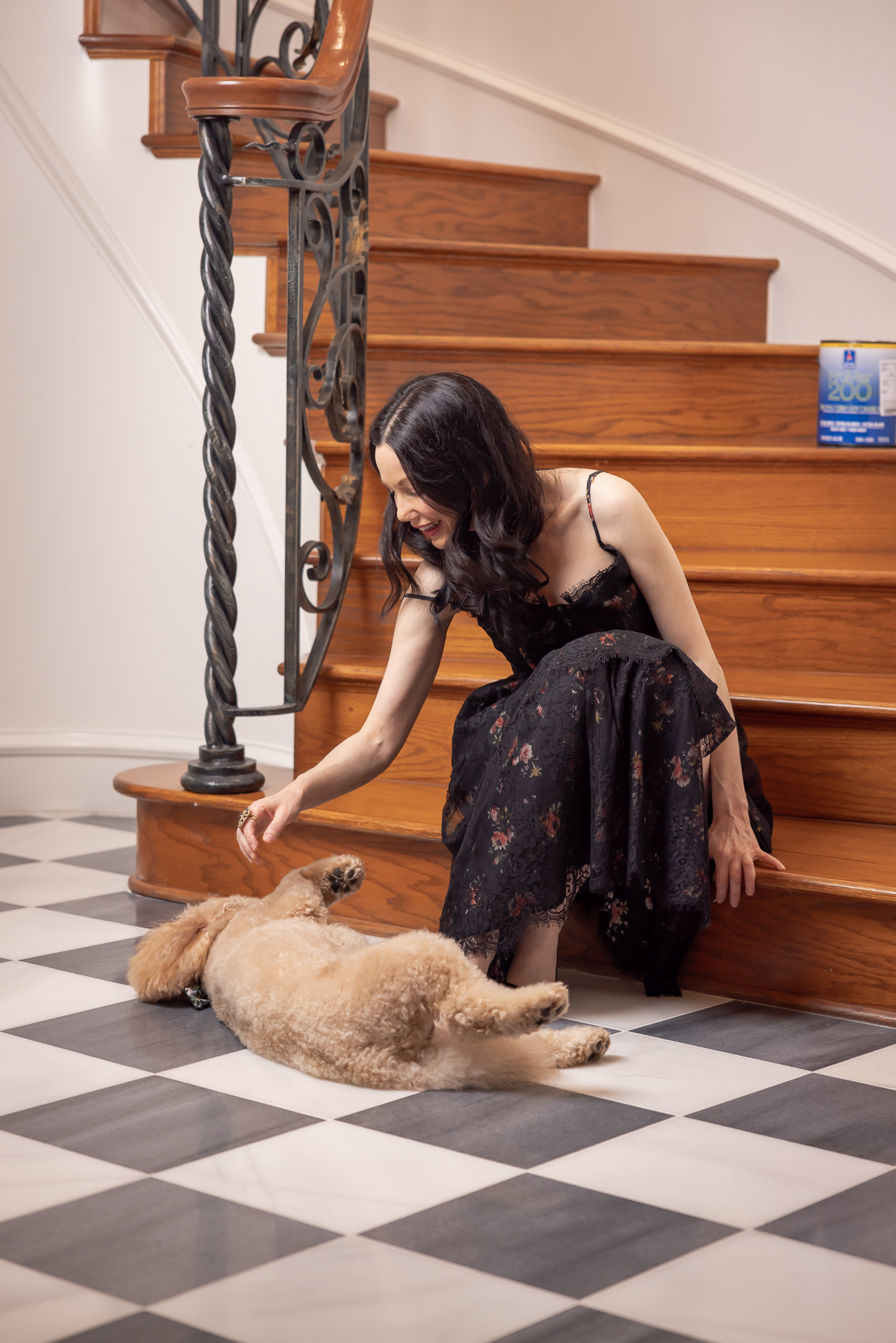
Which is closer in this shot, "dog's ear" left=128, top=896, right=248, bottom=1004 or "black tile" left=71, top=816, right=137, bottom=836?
"dog's ear" left=128, top=896, right=248, bottom=1004

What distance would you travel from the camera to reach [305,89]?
215 cm

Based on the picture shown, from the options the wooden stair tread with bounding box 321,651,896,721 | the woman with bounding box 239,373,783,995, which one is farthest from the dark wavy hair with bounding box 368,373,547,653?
the wooden stair tread with bounding box 321,651,896,721

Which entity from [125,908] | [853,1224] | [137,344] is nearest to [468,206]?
[137,344]

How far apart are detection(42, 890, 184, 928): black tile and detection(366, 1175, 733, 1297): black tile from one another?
1095 millimetres

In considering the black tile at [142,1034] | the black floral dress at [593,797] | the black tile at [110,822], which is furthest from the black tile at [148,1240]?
the black tile at [110,822]

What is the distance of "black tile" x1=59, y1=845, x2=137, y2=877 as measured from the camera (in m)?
2.62

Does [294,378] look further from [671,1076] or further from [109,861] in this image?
[671,1076]

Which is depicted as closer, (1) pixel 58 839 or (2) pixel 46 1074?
(2) pixel 46 1074

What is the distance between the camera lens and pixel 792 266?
343 cm

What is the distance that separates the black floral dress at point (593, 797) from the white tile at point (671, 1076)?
173 millimetres

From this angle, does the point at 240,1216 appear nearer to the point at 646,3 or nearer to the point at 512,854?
the point at 512,854

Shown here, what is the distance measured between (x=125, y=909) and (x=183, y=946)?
0.61 m

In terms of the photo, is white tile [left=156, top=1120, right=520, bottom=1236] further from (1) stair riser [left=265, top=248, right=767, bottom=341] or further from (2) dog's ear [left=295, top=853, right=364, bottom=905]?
(1) stair riser [left=265, top=248, right=767, bottom=341]

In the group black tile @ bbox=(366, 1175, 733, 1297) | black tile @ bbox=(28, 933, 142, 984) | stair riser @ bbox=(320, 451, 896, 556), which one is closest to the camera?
black tile @ bbox=(366, 1175, 733, 1297)
